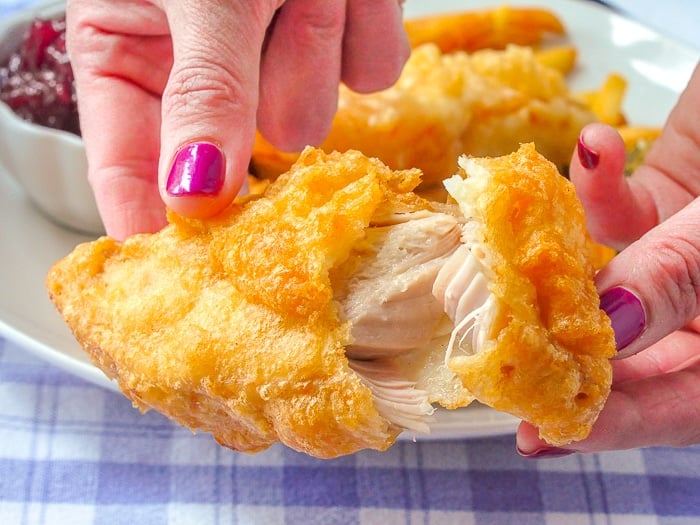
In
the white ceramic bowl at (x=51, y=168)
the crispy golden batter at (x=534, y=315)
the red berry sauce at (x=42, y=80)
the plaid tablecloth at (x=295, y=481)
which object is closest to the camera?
the crispy golden batter at (x=534, y=315)

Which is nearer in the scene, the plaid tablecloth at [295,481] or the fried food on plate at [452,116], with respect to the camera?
the plaid tablecloth at [295,481]

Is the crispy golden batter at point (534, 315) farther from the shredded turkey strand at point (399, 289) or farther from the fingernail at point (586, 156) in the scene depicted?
the fingernail at point (586, 156)

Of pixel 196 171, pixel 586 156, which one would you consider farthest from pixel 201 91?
pixel 586 156

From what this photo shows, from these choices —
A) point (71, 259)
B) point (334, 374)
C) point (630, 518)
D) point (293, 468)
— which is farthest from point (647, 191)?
point (71, 259)

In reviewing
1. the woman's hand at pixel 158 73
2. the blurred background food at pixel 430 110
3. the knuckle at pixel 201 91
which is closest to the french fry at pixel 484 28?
the blurred background food at pixel 430 110

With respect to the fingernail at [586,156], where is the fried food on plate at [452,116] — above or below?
below

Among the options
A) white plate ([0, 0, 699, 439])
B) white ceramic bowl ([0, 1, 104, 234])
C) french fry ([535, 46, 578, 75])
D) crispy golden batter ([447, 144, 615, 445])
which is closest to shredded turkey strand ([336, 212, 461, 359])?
crispy golden batter ([447, 144, 615, 445])
